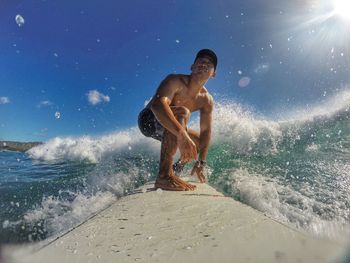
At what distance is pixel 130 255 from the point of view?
116cm

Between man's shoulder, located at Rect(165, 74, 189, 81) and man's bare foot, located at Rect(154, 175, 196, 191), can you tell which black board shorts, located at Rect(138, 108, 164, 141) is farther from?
man's bare foot, located at Rect(154, 175, 196, 191)

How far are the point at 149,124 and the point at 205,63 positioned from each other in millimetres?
904

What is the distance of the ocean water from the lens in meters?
2.75

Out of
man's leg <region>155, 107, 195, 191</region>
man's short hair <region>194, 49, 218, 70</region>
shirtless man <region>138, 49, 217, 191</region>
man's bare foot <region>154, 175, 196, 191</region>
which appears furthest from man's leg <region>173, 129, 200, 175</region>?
man's short hair <region>194, 49, 218, 70</region>

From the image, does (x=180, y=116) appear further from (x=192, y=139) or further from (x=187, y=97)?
(x=192, y=139)

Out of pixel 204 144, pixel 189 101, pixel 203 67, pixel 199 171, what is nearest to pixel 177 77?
pixel 203 67

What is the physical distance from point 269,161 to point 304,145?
1299 millimetres

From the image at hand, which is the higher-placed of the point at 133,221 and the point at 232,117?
the point at 232,117

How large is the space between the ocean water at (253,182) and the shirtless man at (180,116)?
2.01 ft

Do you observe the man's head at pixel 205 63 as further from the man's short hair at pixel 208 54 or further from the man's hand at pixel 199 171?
the man's hand at pixel 199 171

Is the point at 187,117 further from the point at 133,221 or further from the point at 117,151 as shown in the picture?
the point at 117,151

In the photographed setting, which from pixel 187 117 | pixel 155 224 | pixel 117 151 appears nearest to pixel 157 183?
pixel 187 117

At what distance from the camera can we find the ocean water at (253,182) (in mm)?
2752

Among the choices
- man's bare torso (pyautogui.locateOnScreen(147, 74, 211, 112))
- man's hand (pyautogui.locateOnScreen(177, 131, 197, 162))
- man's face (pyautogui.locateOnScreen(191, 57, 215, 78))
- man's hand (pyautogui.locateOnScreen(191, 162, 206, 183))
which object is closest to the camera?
man's hand (pyautogui.locateOnScreen(177, 131, 197, 162))
